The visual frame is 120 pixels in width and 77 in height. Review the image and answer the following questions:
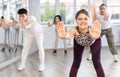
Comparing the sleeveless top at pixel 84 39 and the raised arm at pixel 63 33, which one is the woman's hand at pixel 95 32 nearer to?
the sleeveless top at pixel 84 39

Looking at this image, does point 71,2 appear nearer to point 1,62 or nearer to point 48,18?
point 48,18

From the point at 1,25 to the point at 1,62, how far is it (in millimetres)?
773

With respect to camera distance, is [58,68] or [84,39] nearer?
[84,39]

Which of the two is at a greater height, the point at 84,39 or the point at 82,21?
the point at 82,21

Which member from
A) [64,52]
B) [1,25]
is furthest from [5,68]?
[64,52]

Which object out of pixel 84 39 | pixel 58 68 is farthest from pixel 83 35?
pixel 58 68

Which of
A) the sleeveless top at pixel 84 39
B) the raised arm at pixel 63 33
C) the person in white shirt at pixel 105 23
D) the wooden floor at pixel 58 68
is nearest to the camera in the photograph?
the raised arm at pixel 63 33

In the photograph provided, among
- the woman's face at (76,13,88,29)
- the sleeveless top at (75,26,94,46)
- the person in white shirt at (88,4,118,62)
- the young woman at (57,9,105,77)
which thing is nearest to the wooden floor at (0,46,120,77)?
the person in white shirt at (88,4,118,62)

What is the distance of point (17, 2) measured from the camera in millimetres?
6227

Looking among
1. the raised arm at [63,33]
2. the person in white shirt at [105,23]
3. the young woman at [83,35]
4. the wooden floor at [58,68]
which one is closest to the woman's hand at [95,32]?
the young woman at [83,35]

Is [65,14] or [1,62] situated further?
[65,14]

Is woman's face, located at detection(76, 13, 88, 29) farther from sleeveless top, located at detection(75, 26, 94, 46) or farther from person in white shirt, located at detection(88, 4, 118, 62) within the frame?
person in white shirt, located at detection(88, 4, 118, 62)

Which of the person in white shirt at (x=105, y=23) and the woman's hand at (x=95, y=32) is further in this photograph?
the person in white shirt at (x=105, y=23)

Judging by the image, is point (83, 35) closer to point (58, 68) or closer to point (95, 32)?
point (95, 32)
